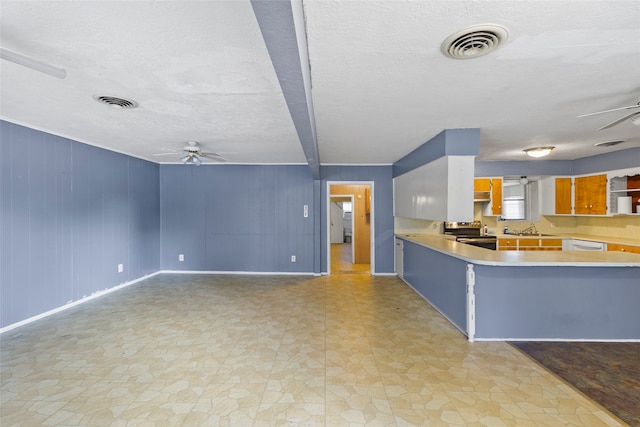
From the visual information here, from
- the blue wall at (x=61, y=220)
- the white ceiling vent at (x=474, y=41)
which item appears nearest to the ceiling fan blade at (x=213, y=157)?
the blue wall at (x=61, y=220)

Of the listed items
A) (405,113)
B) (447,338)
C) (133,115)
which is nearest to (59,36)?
(133,115)

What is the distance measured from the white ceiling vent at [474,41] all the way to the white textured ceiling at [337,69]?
54 mm

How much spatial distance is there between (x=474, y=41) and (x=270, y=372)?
283cm

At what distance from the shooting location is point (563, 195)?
5.58 meters

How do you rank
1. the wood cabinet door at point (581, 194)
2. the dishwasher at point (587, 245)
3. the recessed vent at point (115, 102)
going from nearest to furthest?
the recessed vent at point (115, 102) → the dishwasher at point (587, 245) → the wood cabinet door at point (581, 194)

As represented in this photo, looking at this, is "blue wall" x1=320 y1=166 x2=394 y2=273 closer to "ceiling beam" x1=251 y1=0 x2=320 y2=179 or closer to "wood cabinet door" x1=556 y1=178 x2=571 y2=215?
"wood cabinet door" x1=556 y1=178 x2=571 y2=215

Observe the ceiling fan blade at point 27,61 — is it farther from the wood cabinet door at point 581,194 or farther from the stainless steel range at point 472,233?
the wood cabinet door at point 581,194

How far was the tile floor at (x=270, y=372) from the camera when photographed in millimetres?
1887

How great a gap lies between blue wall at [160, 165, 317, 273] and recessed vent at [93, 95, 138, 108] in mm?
3319

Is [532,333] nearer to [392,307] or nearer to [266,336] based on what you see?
[392,307]

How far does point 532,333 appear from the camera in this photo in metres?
2.93

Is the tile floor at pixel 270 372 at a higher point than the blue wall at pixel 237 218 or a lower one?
lower

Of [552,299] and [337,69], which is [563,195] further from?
[337,69]

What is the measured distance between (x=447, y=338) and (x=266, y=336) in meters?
1.98
